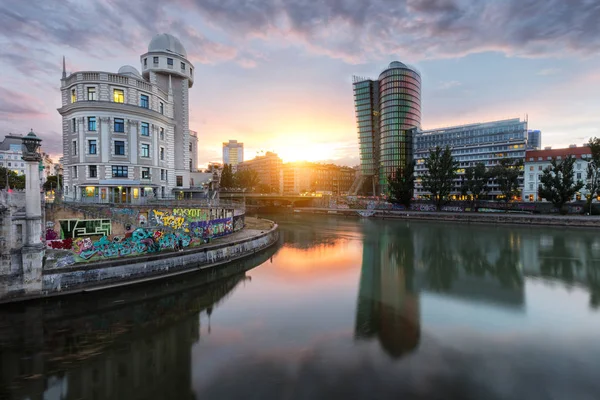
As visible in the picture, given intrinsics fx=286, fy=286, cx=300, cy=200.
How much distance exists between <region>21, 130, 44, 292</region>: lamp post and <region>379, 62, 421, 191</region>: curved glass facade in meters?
128

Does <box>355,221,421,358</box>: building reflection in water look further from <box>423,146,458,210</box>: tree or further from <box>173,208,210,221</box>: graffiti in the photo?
<box>423,146,458,210</box>: tree

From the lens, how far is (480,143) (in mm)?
107000

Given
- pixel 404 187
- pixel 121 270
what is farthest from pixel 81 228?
pixel 404 187

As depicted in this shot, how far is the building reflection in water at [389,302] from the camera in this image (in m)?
15.4

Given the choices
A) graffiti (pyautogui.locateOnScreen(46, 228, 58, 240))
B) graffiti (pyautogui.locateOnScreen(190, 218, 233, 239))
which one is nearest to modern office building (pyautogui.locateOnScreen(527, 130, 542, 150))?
graffiti (pyautogui.locateOnScreen(190, 218, 233, 239))

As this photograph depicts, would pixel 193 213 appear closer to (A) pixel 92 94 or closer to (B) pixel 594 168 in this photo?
(A) pixel 92 94

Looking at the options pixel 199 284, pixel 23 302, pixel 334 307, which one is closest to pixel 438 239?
pixel 334 307

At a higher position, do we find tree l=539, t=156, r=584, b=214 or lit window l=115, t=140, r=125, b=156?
lit window l=115, t=140, r=125, b=156

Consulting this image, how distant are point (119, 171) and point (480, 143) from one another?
116 metres

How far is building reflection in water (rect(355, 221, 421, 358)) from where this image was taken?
15398 millimetres

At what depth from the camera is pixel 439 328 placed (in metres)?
16.5

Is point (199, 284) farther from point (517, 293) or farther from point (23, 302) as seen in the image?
point (517, 293)

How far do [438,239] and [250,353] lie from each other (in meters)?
43.3

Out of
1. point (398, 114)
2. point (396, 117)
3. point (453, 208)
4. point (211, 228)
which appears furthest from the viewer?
point (396, 117)
